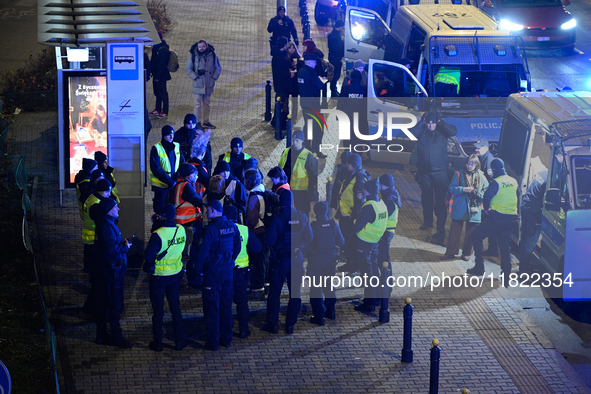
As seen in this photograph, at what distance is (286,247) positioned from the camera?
30.7 ft

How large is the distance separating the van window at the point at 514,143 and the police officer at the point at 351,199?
2.34 metres

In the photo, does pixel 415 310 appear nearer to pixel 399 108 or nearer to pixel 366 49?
pixel 399 108

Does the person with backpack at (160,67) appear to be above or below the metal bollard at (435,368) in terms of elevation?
above

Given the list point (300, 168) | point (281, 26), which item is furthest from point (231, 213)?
point (281, 26)

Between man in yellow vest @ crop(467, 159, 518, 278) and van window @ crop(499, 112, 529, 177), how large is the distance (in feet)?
2.14

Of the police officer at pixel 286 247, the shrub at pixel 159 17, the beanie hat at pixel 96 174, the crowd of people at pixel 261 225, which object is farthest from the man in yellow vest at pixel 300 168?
the shrub at pixel 159 17

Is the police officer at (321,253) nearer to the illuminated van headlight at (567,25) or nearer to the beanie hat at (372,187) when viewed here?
the beanie hat at (372,187)

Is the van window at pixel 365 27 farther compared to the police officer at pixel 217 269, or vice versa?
the van window at pixel 365 27

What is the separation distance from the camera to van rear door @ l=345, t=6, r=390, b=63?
19.1 metres

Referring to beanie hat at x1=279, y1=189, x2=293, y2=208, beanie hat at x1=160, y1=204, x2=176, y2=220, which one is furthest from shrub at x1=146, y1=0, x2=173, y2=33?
beanie hat at x1=160, y1=204, x2=176, y2=220

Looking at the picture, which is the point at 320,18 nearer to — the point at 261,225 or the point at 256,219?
the point at 261,225

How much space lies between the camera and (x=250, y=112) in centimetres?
1800

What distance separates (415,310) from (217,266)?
2953 millimetres

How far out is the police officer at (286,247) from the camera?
30.4ft
